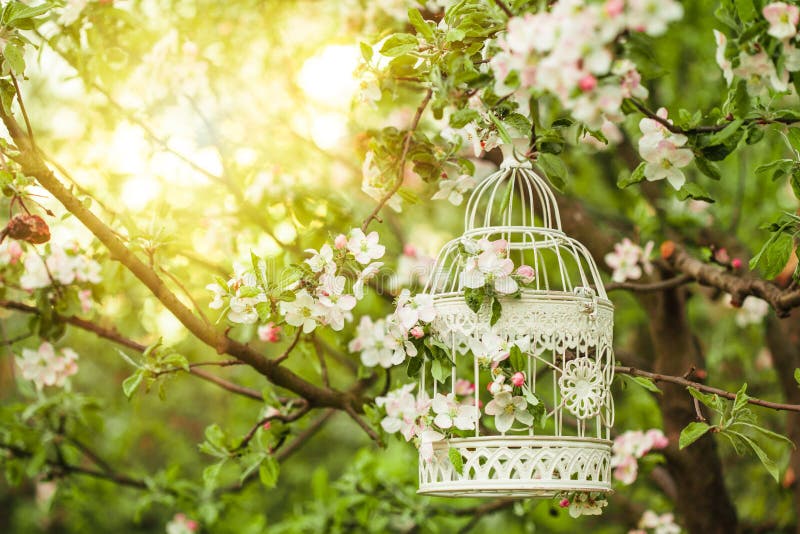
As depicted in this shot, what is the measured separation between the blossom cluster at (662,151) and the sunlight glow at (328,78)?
6.28ft

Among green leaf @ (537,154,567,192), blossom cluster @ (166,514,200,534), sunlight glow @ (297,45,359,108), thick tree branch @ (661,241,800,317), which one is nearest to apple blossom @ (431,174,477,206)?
green leaf @ (537,154,567,192)

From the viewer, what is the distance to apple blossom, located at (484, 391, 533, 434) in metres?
2.09

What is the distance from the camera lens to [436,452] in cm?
216

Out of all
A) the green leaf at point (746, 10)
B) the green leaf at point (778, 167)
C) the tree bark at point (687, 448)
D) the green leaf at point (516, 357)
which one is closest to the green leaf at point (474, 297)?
the green leaf at point (516, 357)

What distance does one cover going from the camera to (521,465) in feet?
6.68

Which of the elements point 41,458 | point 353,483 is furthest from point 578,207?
point 41,458

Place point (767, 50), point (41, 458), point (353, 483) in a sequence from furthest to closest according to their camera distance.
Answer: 1. point (353, 483)
2. point (41, 458)
3. point (767, 50)

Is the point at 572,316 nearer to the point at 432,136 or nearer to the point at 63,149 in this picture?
the point at 432,136

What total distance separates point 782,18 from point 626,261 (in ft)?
6.28

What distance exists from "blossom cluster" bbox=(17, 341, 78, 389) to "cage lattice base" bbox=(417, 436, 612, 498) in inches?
58.9

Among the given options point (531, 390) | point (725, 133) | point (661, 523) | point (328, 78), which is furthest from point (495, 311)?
point (328, 78)

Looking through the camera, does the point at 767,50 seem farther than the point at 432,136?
No

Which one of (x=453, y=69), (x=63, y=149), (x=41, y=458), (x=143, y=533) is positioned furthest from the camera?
(x=143, y=533)

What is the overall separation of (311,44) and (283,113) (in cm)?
37
